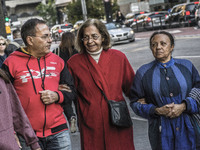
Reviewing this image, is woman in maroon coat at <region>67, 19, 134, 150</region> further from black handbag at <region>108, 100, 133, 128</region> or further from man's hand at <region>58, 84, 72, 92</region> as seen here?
man's hand at <region>58, 84, 72, 92</region>

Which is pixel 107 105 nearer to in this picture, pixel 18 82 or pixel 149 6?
pixel 18 82

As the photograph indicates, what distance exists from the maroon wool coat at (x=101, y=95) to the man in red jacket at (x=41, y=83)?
0.19 meters

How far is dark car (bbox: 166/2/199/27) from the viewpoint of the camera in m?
27.2

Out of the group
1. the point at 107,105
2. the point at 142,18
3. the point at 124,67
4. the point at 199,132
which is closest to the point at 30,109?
→ the point at 107,105

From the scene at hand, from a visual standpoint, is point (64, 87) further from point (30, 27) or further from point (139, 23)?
point (139, 23)

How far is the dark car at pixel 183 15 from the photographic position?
89.3 ft

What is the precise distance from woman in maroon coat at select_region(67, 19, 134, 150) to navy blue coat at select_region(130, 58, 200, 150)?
0.36m

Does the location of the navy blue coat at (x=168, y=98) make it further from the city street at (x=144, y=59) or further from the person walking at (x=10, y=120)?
the city street at (x=144, y=59)

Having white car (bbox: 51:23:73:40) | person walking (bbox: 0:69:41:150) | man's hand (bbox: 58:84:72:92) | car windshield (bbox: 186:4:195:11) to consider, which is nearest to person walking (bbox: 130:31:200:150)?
man's hand (bbox: 58:84:72:92)

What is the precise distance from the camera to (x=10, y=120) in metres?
2.73

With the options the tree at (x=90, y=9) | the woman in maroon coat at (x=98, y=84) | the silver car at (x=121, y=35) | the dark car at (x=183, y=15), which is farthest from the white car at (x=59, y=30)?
the woman in maroon coat at (x=98, y=84)

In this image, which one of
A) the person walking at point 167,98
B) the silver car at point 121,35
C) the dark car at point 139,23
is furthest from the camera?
the dark car at point 139,23

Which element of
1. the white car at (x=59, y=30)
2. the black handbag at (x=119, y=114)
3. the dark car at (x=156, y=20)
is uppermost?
the black handbag at (x=119, y=114)

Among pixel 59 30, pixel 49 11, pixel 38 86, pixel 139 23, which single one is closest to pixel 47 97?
pixel 38 86
